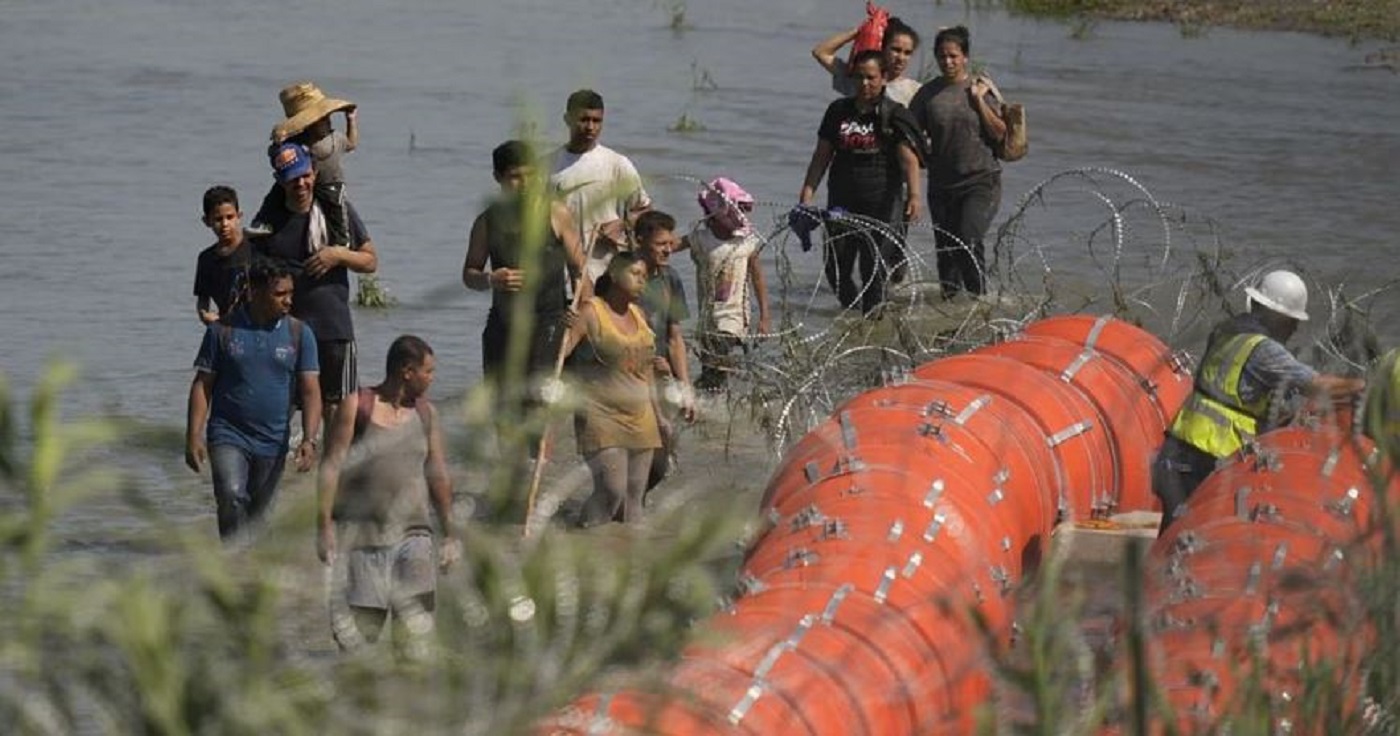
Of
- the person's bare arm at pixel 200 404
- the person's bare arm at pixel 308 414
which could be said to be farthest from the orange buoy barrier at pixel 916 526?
the person's bare arm at pixel 200 404

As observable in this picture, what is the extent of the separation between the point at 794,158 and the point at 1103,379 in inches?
507

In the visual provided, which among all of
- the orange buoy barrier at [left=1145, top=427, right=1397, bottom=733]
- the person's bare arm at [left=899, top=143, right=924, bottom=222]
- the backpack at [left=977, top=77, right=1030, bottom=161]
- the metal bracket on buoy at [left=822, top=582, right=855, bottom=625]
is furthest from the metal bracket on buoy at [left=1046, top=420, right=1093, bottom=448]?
the backpack at [left=977, top=77, right=1030, bottom=161]

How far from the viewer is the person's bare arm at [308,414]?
10.6 meters

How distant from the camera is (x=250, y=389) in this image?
10.5 m

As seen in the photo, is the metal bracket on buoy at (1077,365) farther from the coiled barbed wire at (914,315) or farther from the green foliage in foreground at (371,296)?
the green foliage in foreground at (371,296)

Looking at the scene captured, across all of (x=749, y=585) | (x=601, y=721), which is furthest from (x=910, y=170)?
(x=601, y=721)

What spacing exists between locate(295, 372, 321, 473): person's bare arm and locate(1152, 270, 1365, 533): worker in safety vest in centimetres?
305

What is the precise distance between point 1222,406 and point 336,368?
3509 millimetres

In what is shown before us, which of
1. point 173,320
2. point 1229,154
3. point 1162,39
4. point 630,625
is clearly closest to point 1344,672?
point 630,625

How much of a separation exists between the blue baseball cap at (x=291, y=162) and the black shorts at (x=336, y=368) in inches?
26.4

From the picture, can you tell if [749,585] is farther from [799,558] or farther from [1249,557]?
[1249,557]

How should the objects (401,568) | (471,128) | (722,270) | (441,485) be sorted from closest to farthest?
(441,485) → (401,568) → (722,270) → (471,128)

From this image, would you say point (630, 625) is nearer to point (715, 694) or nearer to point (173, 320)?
point (715, 694)

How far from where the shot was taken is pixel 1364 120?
28.8 m
